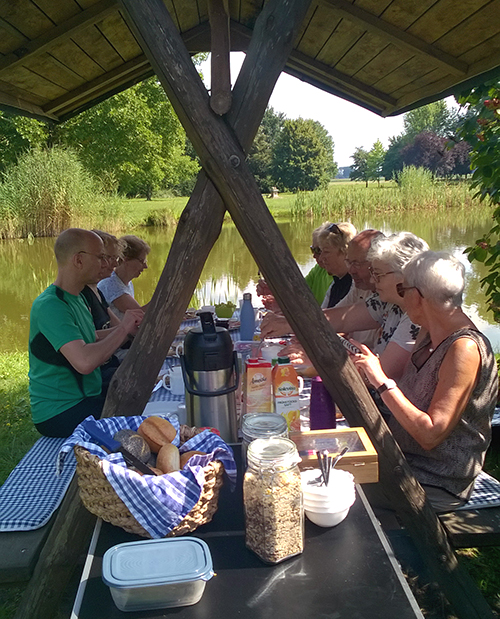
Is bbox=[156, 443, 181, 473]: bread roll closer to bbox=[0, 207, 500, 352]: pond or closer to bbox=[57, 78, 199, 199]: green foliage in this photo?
bbox=[0, 207, 500, 352]: pond

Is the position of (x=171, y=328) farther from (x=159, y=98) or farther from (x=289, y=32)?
(x=159, y=98)

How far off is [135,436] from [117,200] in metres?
16.8

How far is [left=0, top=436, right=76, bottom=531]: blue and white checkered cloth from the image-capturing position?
6.69ft

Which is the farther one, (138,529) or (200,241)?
(200,241)

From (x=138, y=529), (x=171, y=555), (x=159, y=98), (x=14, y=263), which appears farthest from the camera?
(x=159, y=98)

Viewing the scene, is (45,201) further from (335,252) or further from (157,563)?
(157,563)

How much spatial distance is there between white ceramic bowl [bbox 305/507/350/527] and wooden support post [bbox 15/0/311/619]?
2.51ft

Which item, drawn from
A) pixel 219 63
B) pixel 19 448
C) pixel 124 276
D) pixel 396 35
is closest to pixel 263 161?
pixel 124 276

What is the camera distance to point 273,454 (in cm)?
125

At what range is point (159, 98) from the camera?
81.5 ft

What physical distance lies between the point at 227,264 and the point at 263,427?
986 centimetres

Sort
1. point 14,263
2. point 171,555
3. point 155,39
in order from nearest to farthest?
point 171,555
point 155,39
point 14,263

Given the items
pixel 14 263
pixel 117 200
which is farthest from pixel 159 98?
pixel 14 263

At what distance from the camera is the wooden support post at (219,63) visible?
1777mm
